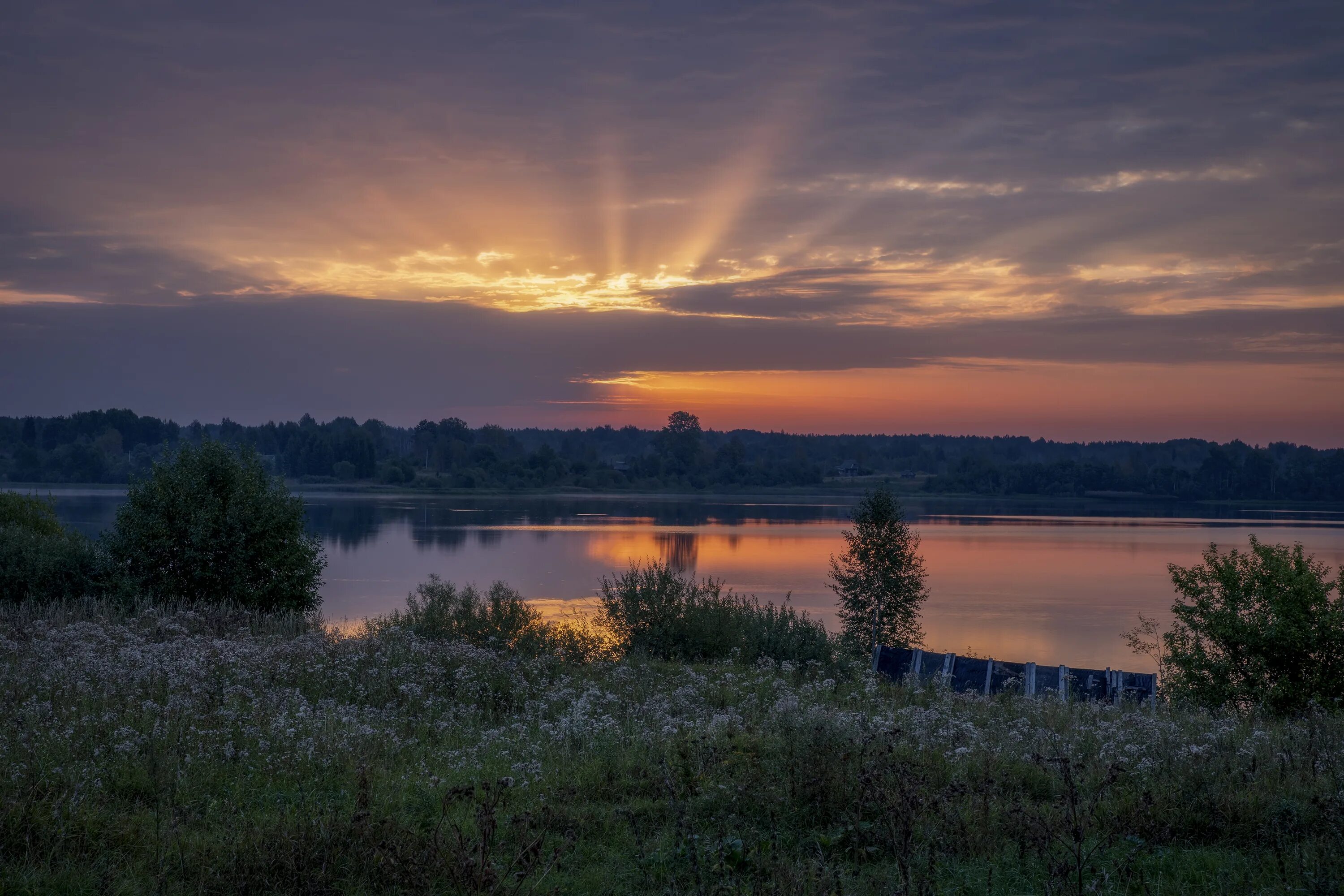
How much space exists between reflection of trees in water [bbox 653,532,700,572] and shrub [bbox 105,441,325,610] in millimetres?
24484

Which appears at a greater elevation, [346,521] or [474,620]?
[474,620]

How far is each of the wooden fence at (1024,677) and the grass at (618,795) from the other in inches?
263

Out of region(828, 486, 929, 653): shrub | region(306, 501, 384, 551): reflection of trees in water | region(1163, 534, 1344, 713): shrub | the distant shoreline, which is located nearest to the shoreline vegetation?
region(1163, 534, 1344, 713): shrub

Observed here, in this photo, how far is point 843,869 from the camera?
5203 millimetres

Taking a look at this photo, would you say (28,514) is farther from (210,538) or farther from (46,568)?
(210,538)

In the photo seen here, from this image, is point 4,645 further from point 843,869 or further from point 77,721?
point 843,869

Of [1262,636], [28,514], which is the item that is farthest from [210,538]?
[1262,636]

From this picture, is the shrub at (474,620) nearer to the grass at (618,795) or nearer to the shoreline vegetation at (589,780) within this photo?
the shoreline vegetation at (589,780)

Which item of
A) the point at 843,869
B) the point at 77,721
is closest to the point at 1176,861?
the point at 843,869

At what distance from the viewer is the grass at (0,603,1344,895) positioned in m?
5.37

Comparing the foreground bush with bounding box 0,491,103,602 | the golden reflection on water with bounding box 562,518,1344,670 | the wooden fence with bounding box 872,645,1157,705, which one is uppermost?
the foreground bush with bounding box 0,491,103,602

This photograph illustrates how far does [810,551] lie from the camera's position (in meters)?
62.7

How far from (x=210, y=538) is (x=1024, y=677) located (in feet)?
54.0

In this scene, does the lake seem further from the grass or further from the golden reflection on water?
the grass
